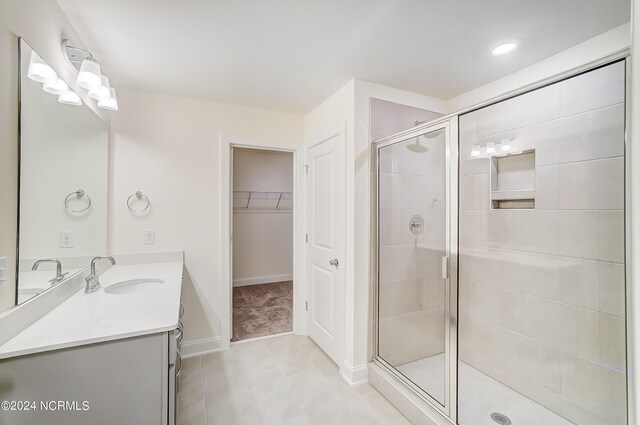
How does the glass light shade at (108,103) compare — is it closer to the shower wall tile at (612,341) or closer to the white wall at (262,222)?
the white wall at (262,222)

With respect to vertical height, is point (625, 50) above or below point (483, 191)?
above

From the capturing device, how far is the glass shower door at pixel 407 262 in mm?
2213

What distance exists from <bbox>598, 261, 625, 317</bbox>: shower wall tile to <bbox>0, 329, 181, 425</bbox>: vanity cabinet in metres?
2.37

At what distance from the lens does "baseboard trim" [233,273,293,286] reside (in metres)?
4.86

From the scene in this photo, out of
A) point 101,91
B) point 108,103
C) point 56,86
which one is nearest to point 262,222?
point 108,103

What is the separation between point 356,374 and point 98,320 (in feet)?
5.80

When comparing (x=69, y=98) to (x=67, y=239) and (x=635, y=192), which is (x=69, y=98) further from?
(x=635, y=192)

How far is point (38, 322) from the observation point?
1.29 m

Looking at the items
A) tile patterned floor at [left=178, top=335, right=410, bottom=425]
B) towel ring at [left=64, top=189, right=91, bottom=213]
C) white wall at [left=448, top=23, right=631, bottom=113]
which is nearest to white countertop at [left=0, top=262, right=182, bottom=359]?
towel ring at [left=64, top=189, right=91, bottom=213]

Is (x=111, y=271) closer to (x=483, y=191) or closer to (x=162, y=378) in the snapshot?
(x=162, y=378)

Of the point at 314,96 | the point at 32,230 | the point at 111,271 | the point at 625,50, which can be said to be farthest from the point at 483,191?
the point at 111,271

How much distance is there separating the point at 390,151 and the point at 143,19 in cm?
178

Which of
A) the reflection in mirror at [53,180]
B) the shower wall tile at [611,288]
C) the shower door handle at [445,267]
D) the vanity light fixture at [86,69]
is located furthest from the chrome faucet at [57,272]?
the shower wall tile at [611,288]

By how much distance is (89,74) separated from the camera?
1582 millimetres
